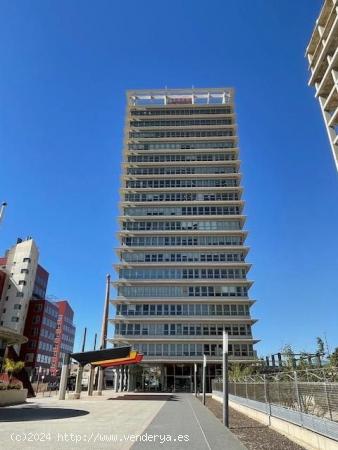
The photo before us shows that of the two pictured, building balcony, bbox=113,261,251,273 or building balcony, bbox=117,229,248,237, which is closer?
building balcony, bbox=113,261,251,273

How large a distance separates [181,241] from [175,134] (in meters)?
26.3

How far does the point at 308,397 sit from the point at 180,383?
183ft

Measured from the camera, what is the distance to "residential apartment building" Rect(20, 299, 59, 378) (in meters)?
87.4

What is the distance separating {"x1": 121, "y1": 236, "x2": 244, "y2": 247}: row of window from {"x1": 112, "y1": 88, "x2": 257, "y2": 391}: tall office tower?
0.20 m

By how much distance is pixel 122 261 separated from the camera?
2731 inches

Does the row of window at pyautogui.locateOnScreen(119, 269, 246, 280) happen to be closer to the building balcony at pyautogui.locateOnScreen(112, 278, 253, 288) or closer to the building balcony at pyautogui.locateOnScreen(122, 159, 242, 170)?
the building balcony at pyautogui.locateOnScreen(112, 278, 253, 288)

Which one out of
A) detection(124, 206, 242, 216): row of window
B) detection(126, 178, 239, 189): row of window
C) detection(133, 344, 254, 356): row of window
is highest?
detection(126, 178, 239, 189): row of window

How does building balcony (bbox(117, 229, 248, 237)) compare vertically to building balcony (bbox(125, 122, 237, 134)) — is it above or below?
below

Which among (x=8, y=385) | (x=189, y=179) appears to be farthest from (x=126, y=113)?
(x=8, y=385)

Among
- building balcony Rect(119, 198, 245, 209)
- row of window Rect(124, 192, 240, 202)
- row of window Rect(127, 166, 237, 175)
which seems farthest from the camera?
row of window Rect(127, 166, 237, 175)

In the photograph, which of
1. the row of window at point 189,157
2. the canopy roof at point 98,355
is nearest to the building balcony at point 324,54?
the canopy roof at point 98,355

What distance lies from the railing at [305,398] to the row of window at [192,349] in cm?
4320

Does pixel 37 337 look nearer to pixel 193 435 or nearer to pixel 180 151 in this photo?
pixel 180 151

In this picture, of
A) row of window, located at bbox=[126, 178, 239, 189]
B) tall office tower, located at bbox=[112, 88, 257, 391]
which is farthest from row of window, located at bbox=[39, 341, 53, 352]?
row of window, located at bbox=[126, 178, 239, 189]
